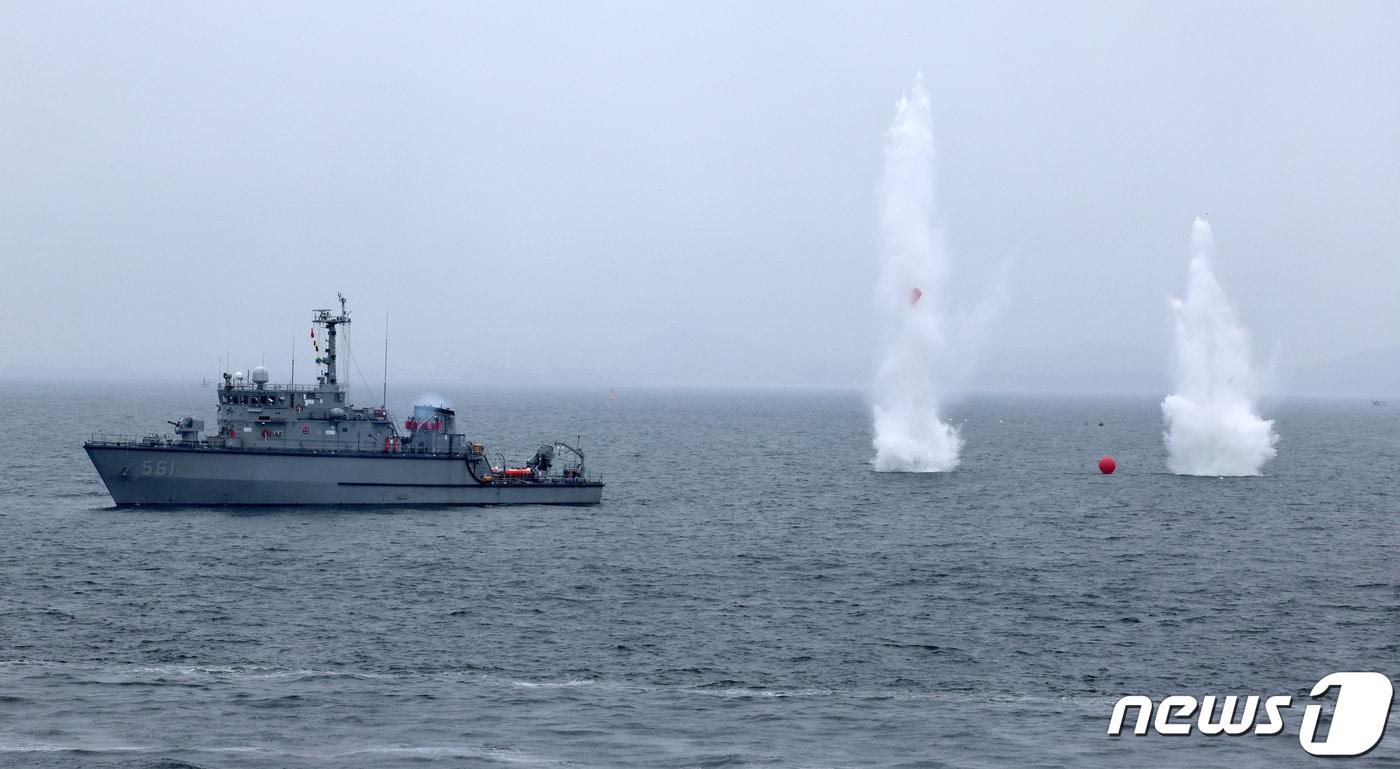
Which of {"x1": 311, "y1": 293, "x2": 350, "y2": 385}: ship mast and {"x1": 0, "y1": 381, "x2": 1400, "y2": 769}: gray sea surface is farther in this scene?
{"x1": 311, "y1": 293, "x2": 350, "y2": 385}: ship mast

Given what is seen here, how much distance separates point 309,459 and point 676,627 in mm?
30435

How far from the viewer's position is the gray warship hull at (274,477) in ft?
205

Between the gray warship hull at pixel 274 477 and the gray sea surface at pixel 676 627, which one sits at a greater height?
the gray warship hull at pixel 274 477

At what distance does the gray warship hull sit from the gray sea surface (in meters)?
0.95

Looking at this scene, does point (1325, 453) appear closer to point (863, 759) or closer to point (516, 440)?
point (516, 440)

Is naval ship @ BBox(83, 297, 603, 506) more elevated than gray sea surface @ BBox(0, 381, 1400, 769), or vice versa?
naval ship @ BBox(83, 297, 603, 506)

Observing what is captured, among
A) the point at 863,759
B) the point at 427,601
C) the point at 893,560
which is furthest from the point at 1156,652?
the point at 427,601

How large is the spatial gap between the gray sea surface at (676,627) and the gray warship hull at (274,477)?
0.95 meters

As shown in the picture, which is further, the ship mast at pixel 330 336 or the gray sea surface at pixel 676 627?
the ship mast at pixel 330 336

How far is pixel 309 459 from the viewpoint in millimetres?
64062

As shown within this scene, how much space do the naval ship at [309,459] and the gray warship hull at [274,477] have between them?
0.05 m

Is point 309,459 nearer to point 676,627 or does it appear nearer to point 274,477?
point 274,477

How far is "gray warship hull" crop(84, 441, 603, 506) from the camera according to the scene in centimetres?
6253

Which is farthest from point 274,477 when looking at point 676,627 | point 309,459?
point 676,627
